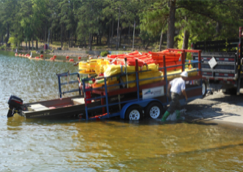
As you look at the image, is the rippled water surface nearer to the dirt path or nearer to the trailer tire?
the dirt path

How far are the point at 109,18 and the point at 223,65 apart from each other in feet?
231

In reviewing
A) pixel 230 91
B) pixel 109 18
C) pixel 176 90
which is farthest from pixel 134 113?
pixel 109 18

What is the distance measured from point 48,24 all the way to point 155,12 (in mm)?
82745

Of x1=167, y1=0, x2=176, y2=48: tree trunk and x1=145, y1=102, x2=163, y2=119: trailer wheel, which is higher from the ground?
x1=167, y1=0, x2=176, y2=48: tree trunk

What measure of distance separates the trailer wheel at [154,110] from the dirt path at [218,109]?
4.33ft

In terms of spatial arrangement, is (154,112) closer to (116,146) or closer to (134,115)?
(134,115)

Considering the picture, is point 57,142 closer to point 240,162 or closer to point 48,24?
point 240,162

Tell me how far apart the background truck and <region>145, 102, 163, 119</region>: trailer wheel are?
363cm

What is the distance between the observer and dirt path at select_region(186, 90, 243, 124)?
11.0 meters

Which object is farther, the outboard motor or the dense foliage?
the dense foliage

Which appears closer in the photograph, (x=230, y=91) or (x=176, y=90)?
(x=176, y=90)

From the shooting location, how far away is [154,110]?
35.7 feet

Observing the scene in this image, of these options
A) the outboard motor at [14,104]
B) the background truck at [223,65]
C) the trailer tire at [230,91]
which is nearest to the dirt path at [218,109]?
the trailer tire at [230,91]

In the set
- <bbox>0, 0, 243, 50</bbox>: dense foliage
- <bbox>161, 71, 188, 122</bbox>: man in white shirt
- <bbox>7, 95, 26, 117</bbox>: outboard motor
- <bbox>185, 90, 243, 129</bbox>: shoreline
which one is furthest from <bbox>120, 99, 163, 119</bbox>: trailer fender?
<bbox>0, 0, 243, 50</bbox>: dense foliage
